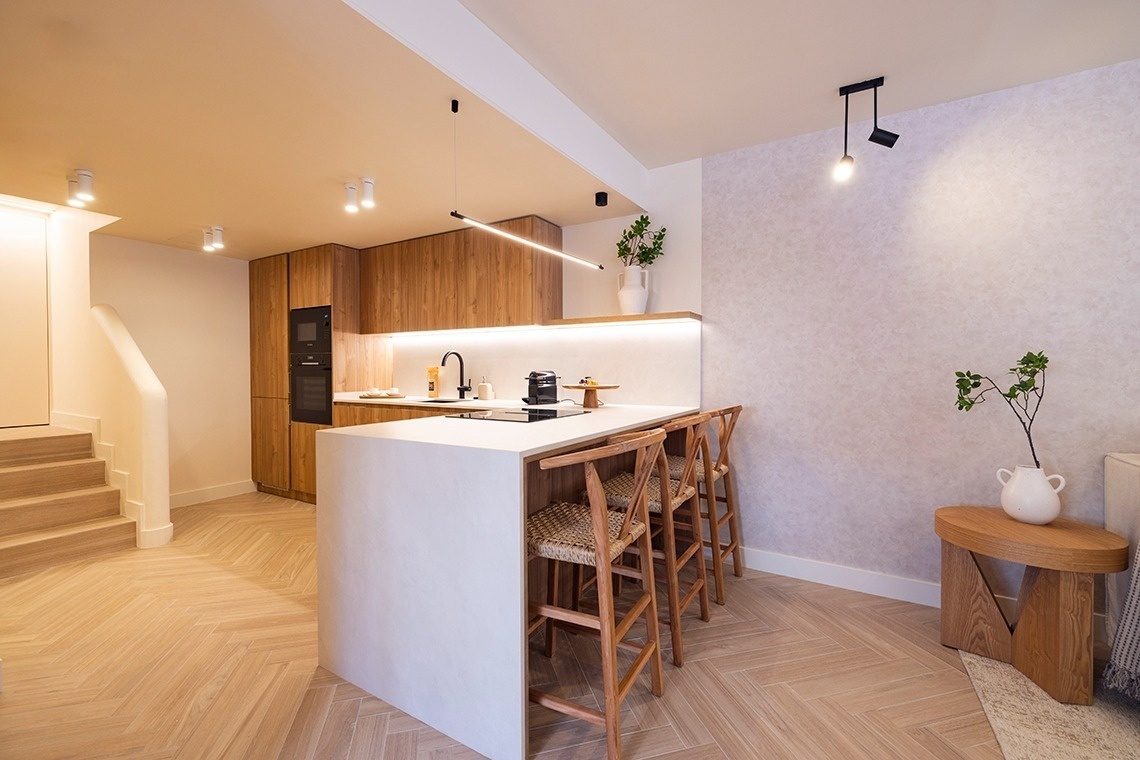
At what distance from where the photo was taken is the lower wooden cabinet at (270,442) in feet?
16.0

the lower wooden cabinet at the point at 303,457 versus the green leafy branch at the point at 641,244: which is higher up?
the green leafy branch at the point at 641,244

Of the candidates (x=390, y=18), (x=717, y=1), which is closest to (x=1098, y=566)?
(x=717, y=1)

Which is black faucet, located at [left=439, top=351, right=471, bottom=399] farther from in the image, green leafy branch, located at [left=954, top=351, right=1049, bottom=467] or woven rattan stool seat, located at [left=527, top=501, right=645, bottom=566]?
green leafy branch, located at [left=954, top=351, right=1049, bottom=467]

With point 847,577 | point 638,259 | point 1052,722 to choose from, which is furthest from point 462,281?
point 1052,722

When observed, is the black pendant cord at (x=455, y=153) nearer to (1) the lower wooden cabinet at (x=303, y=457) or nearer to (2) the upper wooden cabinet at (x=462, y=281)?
(2) the upper wooden cabinet at (x=462, y=281)

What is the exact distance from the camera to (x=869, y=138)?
2629mm

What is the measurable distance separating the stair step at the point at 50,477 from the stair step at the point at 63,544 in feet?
1.20

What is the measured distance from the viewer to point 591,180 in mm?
2908

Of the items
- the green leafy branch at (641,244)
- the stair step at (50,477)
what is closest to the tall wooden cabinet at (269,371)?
the stair step at (50,477)

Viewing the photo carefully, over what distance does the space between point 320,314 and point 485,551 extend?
12.7ft

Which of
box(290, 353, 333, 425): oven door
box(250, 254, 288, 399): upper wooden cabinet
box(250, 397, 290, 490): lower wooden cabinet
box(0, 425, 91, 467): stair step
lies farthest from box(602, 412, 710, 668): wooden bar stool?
box(0, 425, 91, 467): stair step

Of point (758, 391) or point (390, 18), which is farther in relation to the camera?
point (758, 391)

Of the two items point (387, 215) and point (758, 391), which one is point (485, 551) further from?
point (387, 215)

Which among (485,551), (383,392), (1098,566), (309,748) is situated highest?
(383,392)
